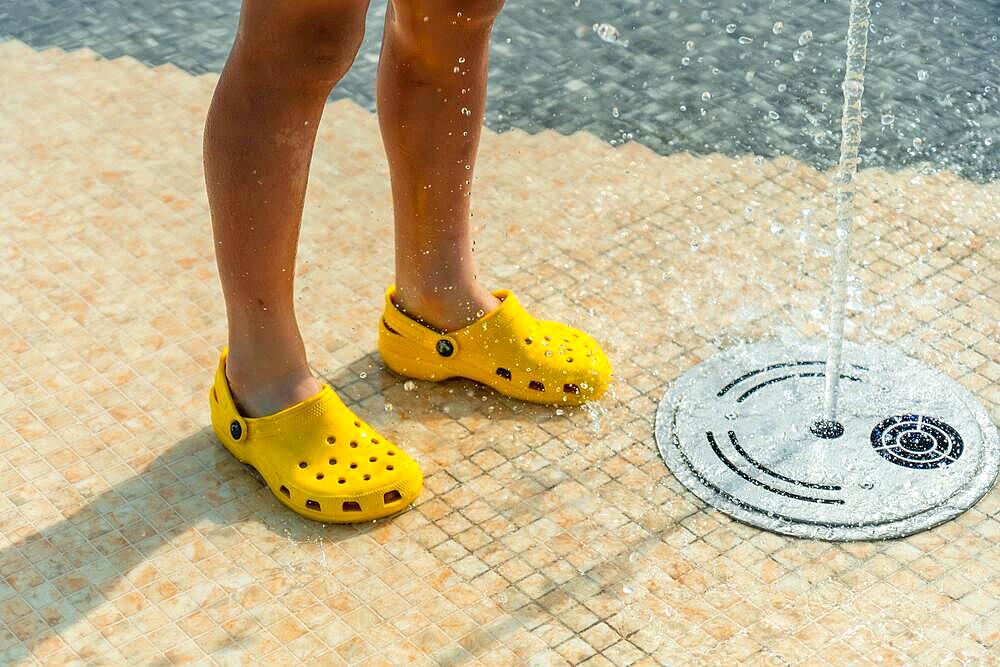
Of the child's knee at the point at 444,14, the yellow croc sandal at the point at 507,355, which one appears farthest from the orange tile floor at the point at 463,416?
the child's knee at the point at 444,14

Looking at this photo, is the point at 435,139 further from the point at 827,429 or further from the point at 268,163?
the point at 827,429

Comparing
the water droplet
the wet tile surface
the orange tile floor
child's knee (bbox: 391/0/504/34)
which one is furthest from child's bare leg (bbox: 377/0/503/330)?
the water droplet

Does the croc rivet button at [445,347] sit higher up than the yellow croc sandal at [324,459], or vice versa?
the croc rivet button at [445,347]

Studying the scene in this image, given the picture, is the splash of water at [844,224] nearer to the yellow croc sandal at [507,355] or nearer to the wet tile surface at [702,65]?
the yellow croc sandal at [507,355]

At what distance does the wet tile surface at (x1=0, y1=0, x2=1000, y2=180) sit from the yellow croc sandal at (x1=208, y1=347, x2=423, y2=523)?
4.11ft

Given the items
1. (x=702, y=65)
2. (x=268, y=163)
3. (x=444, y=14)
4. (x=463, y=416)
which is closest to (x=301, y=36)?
(x=268, y=163)

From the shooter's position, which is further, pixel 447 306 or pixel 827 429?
pixel 447 306

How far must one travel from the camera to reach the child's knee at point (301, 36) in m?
2.12

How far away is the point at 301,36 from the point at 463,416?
2.52 ft

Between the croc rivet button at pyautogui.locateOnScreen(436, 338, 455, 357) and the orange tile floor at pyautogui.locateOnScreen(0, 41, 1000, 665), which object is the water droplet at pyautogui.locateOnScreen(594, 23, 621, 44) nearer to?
the orange tile floor at pyautogui.locateOnScreen(0, 41, 1000, 665)

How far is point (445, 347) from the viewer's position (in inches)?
105

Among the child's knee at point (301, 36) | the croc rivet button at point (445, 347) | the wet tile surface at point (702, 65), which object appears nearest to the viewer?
the child's knee at point (301, 36)

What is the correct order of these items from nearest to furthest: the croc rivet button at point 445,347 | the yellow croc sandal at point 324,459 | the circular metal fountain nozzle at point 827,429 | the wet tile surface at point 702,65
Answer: the yellow croc sandal at point 324,459 → the circular metal fountain nozzle at point 827,429 → the croc rivet button at point 445,347 → the wet tile surface at point 702,65

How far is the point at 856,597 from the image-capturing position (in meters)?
2.23
